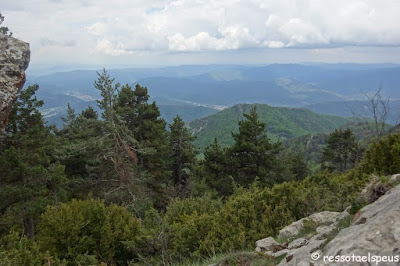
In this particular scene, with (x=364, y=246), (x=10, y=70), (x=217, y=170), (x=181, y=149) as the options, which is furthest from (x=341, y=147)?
(x=364, y=246)

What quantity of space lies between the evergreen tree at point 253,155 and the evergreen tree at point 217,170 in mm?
858

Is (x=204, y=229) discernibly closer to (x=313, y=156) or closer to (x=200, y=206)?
(x=200, y=206)

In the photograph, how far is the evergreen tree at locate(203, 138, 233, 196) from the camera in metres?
21.0

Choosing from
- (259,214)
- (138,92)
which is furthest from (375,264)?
(138,92)

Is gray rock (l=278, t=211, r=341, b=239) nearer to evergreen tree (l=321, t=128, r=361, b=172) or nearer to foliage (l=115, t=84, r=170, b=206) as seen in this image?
foliage (l=115, t=84, r=170, b=206)

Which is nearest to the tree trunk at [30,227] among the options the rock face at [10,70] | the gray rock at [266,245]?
the rock face at [10,70]

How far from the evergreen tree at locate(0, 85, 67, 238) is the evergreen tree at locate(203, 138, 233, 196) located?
412 inches

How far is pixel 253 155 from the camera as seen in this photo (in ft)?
68.0

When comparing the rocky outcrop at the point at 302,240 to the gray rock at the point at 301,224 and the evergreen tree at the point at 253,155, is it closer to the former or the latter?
the gray rock at the point at 301,224

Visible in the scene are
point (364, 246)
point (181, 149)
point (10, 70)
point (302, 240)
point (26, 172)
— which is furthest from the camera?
point (181, 149)

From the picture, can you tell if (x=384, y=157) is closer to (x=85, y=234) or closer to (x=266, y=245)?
(x=266, y=245)

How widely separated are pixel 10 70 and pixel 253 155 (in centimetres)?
1599

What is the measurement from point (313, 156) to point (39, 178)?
11379cm

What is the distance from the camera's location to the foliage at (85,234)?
832cm
